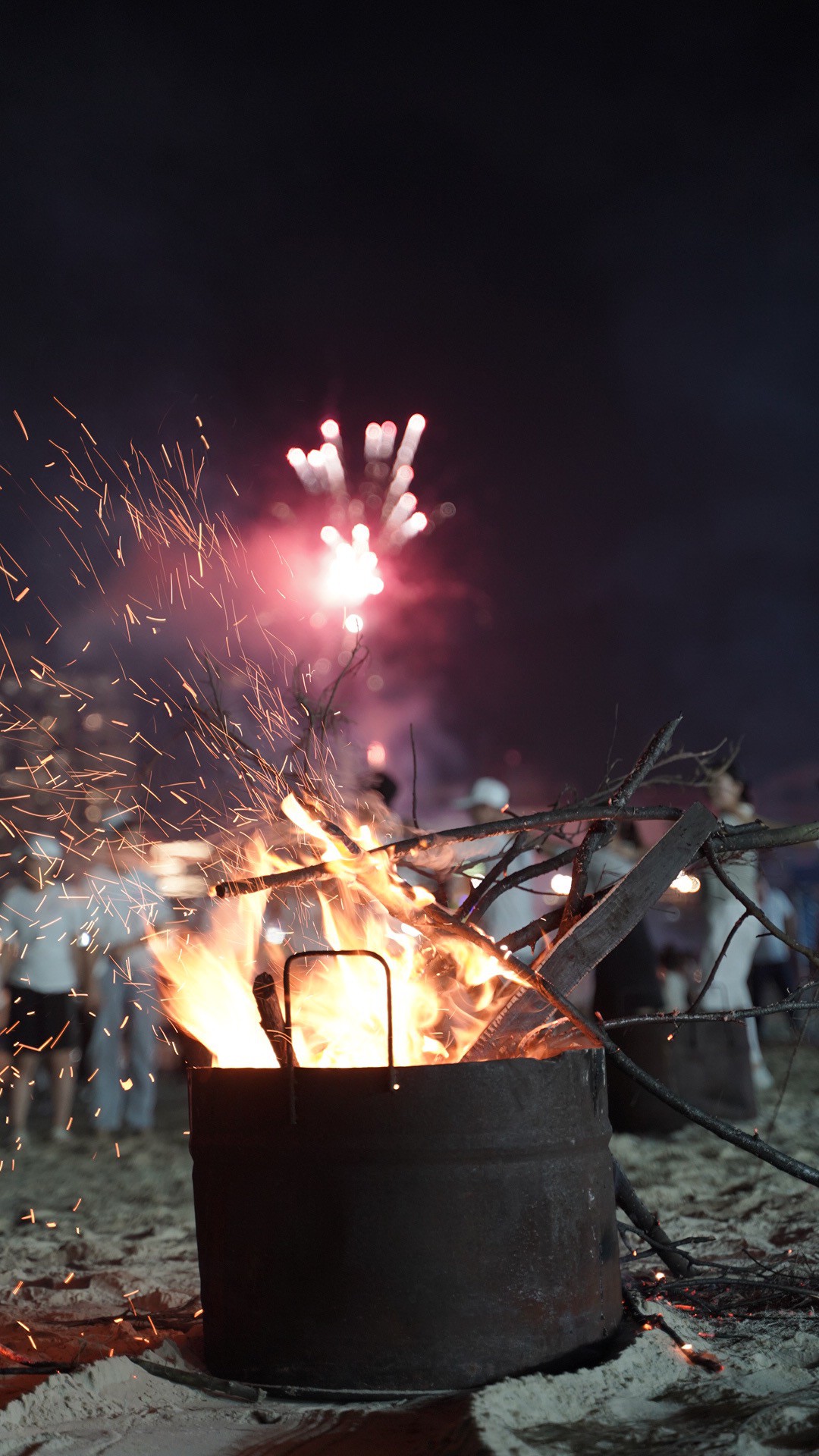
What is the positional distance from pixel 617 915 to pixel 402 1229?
104cm

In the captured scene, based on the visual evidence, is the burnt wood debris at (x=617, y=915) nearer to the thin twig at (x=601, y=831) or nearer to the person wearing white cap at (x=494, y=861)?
the thin twig at (x=601, y=831)

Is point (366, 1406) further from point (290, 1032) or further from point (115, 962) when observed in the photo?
point (115, 962)

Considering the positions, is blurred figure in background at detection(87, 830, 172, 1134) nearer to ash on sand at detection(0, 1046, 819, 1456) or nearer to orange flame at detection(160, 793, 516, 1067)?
ash on sand at detection(0, 1046, 819, 1456)

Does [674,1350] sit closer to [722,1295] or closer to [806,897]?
[722,1295]

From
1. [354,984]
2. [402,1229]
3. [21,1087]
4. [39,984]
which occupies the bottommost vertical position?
[402,1229]

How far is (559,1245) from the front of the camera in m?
2.90

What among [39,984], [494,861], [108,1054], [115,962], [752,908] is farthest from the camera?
[115,962]

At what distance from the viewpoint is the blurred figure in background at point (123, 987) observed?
807 cm

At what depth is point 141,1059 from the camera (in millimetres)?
8336

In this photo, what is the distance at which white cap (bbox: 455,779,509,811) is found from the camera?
307 inches

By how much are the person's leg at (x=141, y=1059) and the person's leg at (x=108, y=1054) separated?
3.5 inches

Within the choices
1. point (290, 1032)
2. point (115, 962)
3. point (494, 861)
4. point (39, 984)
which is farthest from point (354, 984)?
Result: point (115, 962)

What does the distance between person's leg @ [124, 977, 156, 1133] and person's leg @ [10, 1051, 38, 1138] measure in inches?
27.5

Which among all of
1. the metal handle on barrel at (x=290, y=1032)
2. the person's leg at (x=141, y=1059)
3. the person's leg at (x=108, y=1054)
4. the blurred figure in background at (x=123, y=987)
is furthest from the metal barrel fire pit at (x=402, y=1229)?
the person's leg at (x=108, y=1054)
